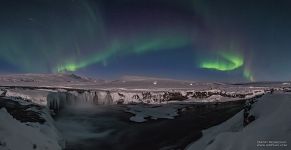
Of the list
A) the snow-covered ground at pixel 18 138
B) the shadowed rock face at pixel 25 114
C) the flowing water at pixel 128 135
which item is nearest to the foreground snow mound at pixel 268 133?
the flowing water at pixel 128 135

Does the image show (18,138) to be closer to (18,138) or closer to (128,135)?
(18,138)

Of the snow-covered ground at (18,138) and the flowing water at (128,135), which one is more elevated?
the snow-covered ground at (18,138)

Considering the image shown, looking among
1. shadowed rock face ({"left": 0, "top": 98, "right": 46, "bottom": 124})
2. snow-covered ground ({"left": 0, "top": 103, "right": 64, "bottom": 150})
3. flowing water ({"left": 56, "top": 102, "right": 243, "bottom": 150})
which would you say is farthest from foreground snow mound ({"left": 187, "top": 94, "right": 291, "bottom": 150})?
shadowed rock face ({"left": 0, "top": 98, "right": 46, "bottom": 124})

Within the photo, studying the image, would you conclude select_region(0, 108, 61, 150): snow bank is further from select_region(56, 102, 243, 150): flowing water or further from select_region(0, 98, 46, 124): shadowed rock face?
select_region(0, 98, 46, 124): shadowed rock face

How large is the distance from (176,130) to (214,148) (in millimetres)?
27294

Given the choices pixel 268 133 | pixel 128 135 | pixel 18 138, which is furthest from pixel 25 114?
pixel 268 133

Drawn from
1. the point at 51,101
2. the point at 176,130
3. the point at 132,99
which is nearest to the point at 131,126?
the point at 176,130

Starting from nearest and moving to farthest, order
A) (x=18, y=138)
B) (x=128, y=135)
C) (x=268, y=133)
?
(x=268, y=133)
(x=18, y=138)
(x=128, y=135)

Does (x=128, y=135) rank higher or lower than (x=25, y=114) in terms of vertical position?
lower

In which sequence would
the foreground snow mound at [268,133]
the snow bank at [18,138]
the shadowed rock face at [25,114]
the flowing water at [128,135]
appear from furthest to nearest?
the shadowed rock face at [25,114] < the flowing water at [128,135] < the snow bank at [18,138] < the foreground snow mound at [268,133]

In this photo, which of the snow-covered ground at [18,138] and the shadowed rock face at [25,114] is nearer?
the snow-covered ground at [18,138]

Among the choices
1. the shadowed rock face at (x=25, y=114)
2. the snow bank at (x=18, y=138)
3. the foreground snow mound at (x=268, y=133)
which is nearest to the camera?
the foreground snow mound at (x=268, y=133)

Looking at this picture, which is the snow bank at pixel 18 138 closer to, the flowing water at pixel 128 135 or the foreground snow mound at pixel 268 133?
Result: the flowing water at pixel 128 135

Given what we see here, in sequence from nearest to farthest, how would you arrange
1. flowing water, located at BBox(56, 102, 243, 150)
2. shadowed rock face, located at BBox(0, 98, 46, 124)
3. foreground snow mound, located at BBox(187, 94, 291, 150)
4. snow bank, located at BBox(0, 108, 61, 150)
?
foreground snow mound, located at BBox(187, 94, 291, 150) → snow bank, located at BBox(0, 108, 61, 150) → flowing water, located at BBox(56, 102, 243, 150) → shadowed rock face, located at BBox(0, 98, 46, 124)
